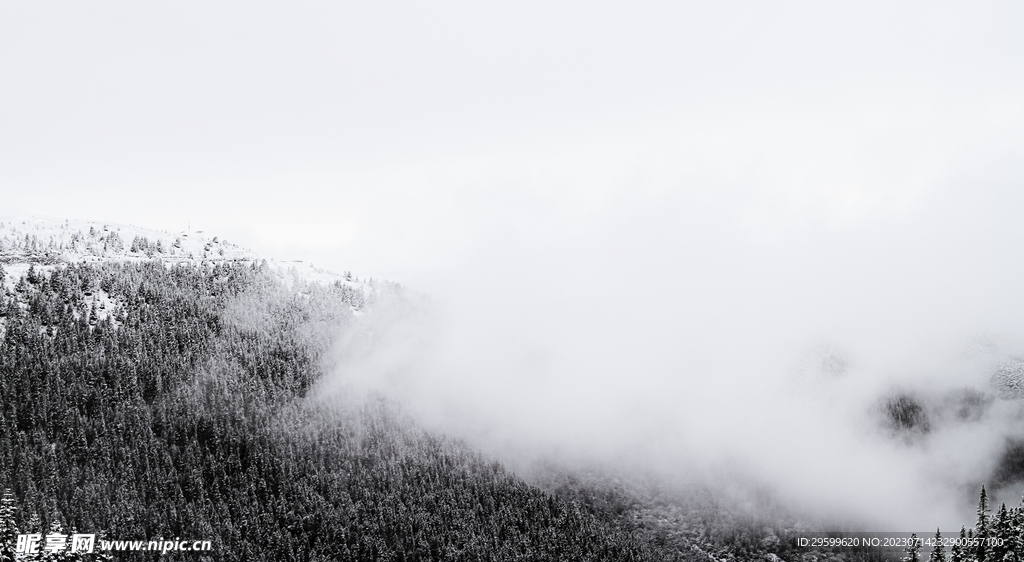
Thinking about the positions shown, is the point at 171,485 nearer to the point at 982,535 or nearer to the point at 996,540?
the point at 982,535

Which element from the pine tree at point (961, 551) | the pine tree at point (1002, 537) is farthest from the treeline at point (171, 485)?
the pine tree at point (1002, 537)

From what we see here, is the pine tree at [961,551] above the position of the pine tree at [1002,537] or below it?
below

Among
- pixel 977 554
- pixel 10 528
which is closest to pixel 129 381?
pixel 10 528

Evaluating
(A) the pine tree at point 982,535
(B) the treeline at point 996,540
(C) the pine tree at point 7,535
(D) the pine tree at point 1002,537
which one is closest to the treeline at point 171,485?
(C) the pine tree at point 7,535

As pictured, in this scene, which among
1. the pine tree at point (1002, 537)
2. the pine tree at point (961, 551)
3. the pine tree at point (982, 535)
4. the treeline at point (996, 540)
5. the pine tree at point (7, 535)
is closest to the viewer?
the treeline at point (996, 540)

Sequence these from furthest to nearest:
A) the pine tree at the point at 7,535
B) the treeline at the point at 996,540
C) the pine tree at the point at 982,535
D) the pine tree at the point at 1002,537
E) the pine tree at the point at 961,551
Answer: the pine tree at the point at 7,535, the pine tree at the point at 961,551, the pine tree at the point at 982,535, the pine tree at the point at 1002,537, the treeline at the point at 996,540

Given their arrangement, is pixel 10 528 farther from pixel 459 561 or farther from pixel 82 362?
pixel 459 561

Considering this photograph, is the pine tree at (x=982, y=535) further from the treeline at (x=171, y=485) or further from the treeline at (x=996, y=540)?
the treeline at (x=171, y=485)

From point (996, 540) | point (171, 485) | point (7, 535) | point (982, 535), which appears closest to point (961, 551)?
point (982, 535)

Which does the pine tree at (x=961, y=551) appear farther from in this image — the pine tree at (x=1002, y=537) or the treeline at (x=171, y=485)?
the treeline at (x=171, y=485)

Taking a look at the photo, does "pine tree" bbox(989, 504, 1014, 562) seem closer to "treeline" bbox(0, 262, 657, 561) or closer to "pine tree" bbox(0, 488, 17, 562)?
"treeline" bbox(0, 262, 657, 561)

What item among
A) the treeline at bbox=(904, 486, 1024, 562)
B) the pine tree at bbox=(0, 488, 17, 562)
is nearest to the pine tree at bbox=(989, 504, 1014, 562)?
the treeline at bbox=(904, 486, 1024, 562)

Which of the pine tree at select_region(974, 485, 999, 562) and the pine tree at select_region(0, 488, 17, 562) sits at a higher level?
the pine tree at select_region(974, 485, 999, 562)

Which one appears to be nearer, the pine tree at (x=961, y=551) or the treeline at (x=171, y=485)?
the pine tree at (x=961, y=551)
